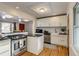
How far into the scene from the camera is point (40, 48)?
89.0 inches

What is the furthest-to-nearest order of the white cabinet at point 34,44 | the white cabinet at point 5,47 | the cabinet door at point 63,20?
the white cabinet at point 34,44
the cabinet door at point 63,20
the white cabinet at point 5,47

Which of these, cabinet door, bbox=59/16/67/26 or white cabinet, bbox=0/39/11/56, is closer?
white cabinet, bbox=0/39/11/56

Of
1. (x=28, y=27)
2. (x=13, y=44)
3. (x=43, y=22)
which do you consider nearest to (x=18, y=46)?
(x=13, y=44)

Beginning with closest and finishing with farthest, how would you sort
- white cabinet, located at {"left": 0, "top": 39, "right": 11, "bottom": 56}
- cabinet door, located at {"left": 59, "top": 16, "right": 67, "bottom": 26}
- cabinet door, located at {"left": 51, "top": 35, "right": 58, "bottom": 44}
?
white cabinet, located at {"left": 0, "top": 39, "right": 11, "bottom": 56}, cabinet door, located at {"left": 59, "top": 16, "right": 67, "bottom": 26}, cabinet door, located at {"left": 51, "top": 35, "right": 58, "bottom": 44}

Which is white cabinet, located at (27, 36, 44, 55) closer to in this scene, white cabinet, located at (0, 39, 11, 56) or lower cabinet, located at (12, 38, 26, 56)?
lower cabinet, located at (12, 38, 26, 56)

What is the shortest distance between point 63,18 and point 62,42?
1.89 ft

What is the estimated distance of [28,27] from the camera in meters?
1.96

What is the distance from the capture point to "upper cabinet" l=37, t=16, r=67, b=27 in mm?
1932

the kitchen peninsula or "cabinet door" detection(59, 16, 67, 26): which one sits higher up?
"cabinet door" detection(59, 16, 67, 26)

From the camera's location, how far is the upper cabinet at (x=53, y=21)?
6.34 feet

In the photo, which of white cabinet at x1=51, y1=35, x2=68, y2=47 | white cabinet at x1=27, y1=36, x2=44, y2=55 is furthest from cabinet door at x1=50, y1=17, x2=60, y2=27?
white cabinet at x1=27, y1=36, x2=44, y2=55

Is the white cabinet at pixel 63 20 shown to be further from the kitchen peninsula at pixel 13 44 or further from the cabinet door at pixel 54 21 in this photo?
the kitchen peninsula at pixel 13 44

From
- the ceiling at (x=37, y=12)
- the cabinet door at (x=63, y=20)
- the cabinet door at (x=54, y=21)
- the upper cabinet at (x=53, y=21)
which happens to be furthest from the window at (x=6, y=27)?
the cabinet door at (x=63, y=20)

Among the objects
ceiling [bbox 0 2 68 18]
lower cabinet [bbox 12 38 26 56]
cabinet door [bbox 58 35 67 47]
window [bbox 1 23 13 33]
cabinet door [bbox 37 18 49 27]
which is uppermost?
ceiling [bbox 0 2 68 18]
